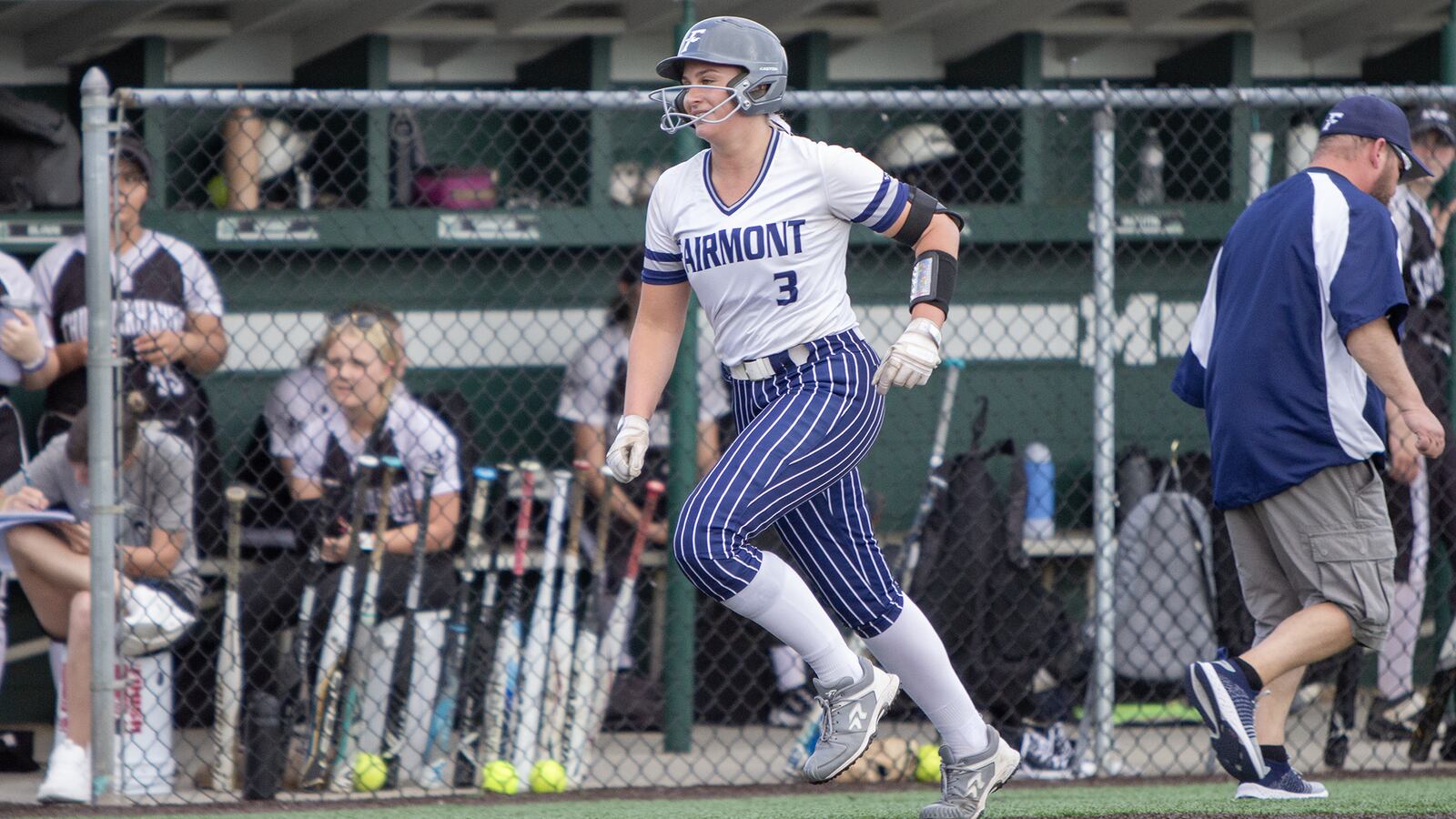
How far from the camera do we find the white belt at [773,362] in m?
3.82

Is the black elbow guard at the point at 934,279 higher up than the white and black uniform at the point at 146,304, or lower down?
higher up

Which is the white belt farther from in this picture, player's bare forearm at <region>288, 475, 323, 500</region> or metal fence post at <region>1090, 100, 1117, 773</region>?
player's bare forearm at <region>288, 475, 323, 500</region>

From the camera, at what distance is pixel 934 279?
381 centimetres

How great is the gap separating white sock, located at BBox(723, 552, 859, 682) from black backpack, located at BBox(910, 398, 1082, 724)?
7.22 ft

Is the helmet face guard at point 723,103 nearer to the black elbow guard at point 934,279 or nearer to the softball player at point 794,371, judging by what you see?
the softball player at point 794,371

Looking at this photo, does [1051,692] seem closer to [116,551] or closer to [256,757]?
[256,757]

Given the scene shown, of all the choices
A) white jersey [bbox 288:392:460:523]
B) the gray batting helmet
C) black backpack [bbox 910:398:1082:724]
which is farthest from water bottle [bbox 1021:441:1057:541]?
the gray batting helmet

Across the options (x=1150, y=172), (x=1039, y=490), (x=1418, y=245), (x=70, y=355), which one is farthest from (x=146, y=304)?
(x=1418, y=245)

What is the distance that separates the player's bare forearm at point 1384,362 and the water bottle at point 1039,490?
2543 millimetres

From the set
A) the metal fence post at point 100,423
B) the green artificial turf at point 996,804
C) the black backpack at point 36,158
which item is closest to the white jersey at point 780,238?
the green artificial turf at point 996,804

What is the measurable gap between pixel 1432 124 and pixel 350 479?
3622 mm

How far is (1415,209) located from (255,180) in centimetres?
391

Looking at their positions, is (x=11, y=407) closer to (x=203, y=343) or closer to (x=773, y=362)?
(x=203, y=343)

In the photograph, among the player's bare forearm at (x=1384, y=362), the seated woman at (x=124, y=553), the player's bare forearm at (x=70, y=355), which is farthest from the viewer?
the player's bare forearm at (x=70, y=355)
